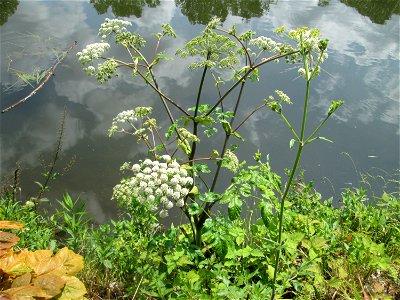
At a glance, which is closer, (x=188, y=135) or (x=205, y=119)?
(x=188, y=135)

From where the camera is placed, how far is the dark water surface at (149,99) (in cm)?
423

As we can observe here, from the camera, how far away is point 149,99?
17.0 ft

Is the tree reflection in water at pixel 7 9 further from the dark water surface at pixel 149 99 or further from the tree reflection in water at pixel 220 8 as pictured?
the tree reflection in water at pixel 220 8

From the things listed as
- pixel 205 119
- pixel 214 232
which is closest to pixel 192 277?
pixel 214 232

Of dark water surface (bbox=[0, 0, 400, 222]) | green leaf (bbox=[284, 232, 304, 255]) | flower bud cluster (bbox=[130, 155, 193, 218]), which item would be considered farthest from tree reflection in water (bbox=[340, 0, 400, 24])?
flower bud cluster (bbox=[130, 155, 193, 218])

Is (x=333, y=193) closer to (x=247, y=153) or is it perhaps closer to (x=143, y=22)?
(x=247, y=153)

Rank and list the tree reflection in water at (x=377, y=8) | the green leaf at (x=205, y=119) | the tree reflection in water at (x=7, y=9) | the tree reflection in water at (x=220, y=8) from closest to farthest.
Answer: the green leaf at (x=205, y=119) → the tree reflection in water at (x=7, y=9) → the tree reflection in water at (x=220, y=8) → the tree reflection in water at (x=377, y=8)

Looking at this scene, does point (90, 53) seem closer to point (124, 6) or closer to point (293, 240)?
point (293, 240)

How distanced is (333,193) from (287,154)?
2.29 feet

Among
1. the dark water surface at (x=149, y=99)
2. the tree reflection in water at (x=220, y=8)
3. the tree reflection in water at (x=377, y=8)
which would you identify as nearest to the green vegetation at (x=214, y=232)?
the dark water surface at (x=149, y=99)

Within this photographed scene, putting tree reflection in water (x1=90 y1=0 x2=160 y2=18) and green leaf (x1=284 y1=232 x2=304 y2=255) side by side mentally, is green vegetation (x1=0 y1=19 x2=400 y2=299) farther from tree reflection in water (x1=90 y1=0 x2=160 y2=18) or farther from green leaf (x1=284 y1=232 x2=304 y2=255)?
tree reflection in water (x1=90 y1=0 x2=160 y2=18)

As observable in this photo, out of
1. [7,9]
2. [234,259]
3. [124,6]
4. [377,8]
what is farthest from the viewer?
[377,8]

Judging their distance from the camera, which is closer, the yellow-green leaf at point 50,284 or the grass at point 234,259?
the yellow-green leaf at point 50,284

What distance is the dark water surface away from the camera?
423 cm
